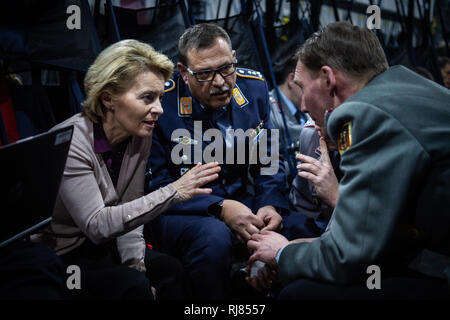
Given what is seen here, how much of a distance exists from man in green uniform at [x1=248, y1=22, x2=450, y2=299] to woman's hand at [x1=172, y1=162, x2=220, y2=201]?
53cm

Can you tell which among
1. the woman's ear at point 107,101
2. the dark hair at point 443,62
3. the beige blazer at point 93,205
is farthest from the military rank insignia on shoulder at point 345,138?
the dark hair at point 443,62

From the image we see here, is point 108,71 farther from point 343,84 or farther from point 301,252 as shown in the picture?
point 301,252

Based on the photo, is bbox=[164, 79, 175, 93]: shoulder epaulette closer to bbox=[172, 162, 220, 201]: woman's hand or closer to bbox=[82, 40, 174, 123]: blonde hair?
bbox=[82, 40, 174, 123]: blonde hair

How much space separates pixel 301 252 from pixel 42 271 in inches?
33.7

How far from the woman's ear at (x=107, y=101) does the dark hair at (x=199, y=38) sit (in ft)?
2.06

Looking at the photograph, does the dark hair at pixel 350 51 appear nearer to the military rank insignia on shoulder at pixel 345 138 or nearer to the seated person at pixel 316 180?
the military rank insignia on shoulder at pixel 345 138

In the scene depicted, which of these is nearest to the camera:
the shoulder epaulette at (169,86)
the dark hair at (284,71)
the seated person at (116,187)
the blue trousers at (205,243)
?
the seated person at (116,187)

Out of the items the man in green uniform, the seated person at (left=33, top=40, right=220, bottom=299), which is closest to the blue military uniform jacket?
Answer: the seated person at (left=33, top=40, right=220, bottom=299)

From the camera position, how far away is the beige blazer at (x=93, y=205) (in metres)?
1.61

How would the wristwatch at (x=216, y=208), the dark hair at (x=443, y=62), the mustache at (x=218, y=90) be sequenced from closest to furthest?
the wristwatch at (x=216, y=208), the mustache at (x=218, y=90), the dark hair at (x=443, y=62)

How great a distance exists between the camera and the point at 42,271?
4.00 ft

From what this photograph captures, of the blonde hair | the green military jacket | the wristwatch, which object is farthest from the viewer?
the wristwatch

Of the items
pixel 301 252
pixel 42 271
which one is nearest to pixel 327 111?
pixel 301 252

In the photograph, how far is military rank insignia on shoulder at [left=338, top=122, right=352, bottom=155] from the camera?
1.26 metres
